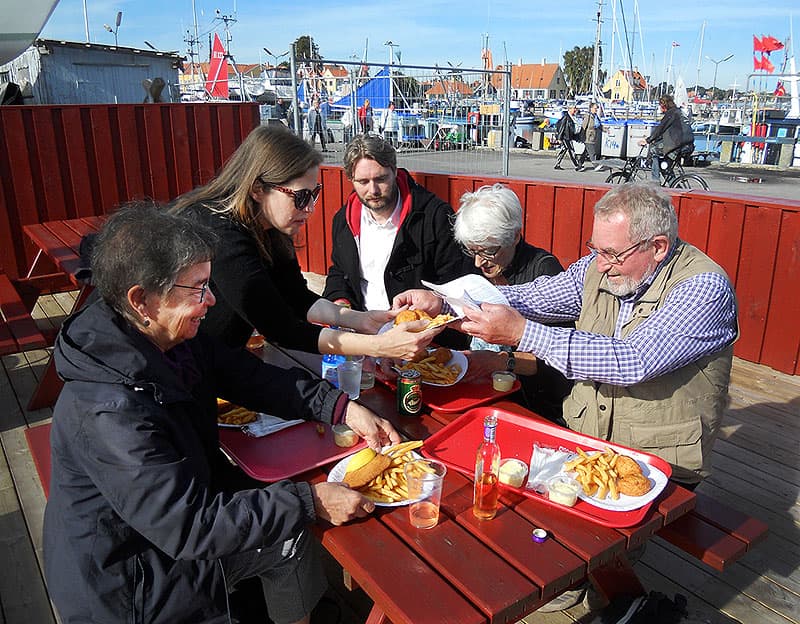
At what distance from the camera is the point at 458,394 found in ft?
8.58

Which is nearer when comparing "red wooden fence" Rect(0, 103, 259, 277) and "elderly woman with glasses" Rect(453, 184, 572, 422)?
"elderly woman with glasses" Rect(453, 184, 572, 422)

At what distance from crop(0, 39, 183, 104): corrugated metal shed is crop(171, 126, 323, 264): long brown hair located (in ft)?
57.8

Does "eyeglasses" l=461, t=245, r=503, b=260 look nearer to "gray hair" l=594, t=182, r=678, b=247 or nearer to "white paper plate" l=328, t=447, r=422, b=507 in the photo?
"gray hair" l=594, t=182, r=678, b=247

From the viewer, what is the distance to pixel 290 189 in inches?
106

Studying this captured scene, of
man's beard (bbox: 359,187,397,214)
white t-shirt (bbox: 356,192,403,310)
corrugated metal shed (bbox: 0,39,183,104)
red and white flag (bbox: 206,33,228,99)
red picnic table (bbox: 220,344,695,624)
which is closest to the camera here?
red picnic table (bbox: 220,344,695,624)

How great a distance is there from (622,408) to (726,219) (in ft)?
11.2

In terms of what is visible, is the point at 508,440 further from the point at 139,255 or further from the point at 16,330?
the point at 16,330

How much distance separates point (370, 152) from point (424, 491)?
239cm

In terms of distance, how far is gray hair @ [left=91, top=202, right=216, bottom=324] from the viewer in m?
1.71

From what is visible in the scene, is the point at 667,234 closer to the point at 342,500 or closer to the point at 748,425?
the point at 342,500

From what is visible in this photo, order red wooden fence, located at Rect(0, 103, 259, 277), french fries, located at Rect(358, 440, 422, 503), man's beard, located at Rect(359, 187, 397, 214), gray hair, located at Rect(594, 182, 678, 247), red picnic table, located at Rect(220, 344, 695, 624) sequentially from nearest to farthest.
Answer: red picnic table, located at Rect(220, 344, 695, 624) < french fries, located at Rect(358, 440, 422, 503) < gray hair, located at Rect(594, 182, 678, 247) < man's beard, located at Rect(359, 187, 397, 214) < red wooden fence, located at Rect(0, 103, 259, 277)

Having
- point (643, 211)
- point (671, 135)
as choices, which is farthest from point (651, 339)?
point (671, 135)

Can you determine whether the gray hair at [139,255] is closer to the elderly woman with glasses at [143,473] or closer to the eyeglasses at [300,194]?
the elderly woman with glasses at [143,473]

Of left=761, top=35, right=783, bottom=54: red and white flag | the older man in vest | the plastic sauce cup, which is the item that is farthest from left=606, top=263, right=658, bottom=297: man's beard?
left=761, top=35, right=783, bottom=54: red and white flag
